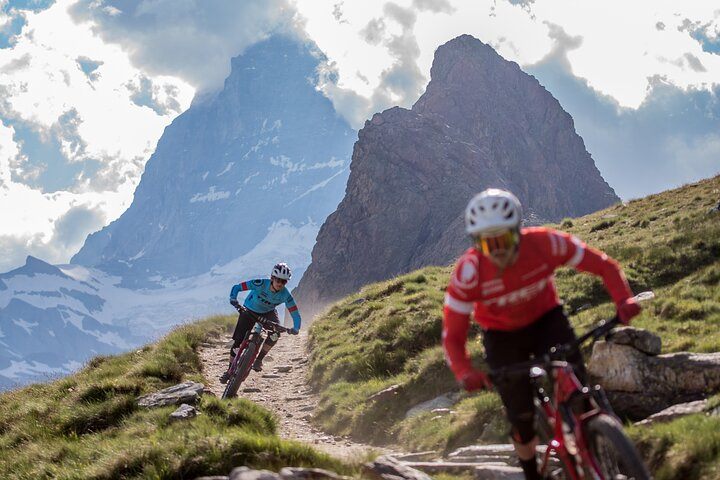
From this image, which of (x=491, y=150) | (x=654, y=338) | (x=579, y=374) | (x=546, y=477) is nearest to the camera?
(x=579, y=374)

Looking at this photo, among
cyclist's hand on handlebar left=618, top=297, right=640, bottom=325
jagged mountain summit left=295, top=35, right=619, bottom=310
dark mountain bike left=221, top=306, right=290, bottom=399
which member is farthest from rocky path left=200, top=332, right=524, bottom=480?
jagged mountain summit left=295, top=35, right=619, bottom=310

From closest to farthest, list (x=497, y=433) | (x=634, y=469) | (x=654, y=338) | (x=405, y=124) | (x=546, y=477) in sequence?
(x=634, y=469), (x=546, y=477), (x=654, y=338), (x=497, y=433), (x=405, y=124)

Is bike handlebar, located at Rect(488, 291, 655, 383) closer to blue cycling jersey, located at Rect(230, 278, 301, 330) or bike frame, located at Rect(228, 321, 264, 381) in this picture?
bike frame, located at Rect(228, 321, 264, 381)

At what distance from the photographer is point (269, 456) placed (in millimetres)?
7688

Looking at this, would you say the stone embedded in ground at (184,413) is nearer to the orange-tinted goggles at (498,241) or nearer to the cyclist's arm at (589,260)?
the orange-tinted goggles at (498,241)

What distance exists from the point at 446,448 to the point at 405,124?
154550 millimetres

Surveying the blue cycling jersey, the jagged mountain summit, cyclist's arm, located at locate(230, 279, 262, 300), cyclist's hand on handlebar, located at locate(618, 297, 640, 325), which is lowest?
cyclist's hand on handlebar, located at locate(618, 297, 640, 325)

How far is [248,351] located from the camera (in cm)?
1355

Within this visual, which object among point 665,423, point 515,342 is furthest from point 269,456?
point 665,423

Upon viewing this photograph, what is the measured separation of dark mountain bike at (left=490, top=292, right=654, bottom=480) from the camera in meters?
4.70

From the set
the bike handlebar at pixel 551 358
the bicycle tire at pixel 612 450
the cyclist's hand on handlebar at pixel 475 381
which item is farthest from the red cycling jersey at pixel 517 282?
the bicycle tire at pixel 612 450

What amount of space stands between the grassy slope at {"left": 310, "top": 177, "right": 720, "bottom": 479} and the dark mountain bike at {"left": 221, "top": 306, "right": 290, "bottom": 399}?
2.18 meters

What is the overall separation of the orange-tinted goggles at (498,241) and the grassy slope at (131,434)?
377cm

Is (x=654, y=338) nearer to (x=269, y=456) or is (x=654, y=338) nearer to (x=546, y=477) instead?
(x=546, y=477)
